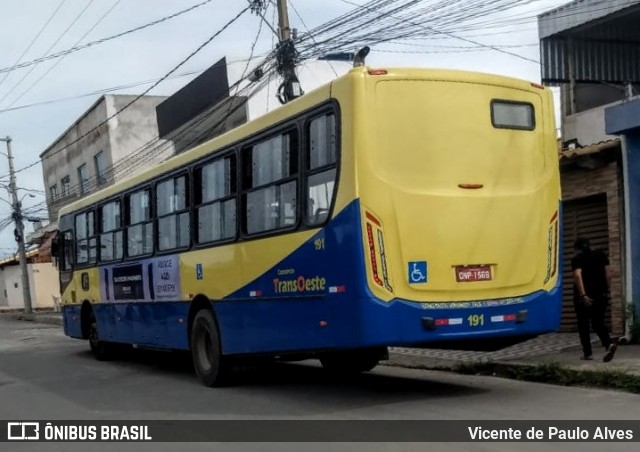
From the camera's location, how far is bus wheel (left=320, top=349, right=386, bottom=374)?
10266mm

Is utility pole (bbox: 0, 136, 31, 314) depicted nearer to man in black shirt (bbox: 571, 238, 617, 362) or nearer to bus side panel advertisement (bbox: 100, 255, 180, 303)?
bus side panel advertisement (bbox: 100, 255, 180, 303)

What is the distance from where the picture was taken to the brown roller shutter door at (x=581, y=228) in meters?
13.6

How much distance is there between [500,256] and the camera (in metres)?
8.16

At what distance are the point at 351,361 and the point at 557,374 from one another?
2.66 metres

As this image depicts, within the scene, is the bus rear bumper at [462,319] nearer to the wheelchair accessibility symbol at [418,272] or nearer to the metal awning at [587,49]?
the wheelchair accessibility symbol at [418,272]

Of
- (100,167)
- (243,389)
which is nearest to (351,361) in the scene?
(243,389)

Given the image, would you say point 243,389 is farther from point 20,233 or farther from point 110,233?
point 20,233

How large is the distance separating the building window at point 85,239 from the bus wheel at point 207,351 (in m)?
5.00

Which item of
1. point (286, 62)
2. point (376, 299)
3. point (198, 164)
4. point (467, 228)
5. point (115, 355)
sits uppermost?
point (286, 62)

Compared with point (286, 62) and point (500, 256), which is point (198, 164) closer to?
point (500, 256)

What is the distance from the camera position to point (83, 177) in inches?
1663

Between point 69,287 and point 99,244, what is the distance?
244 cm

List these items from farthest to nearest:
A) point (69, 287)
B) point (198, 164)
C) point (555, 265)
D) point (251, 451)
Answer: point (69, 287)
point (198, 164)
point (555, 265)
point (251, 451)

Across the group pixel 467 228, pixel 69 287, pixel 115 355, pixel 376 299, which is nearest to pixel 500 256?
pixel 467 228
